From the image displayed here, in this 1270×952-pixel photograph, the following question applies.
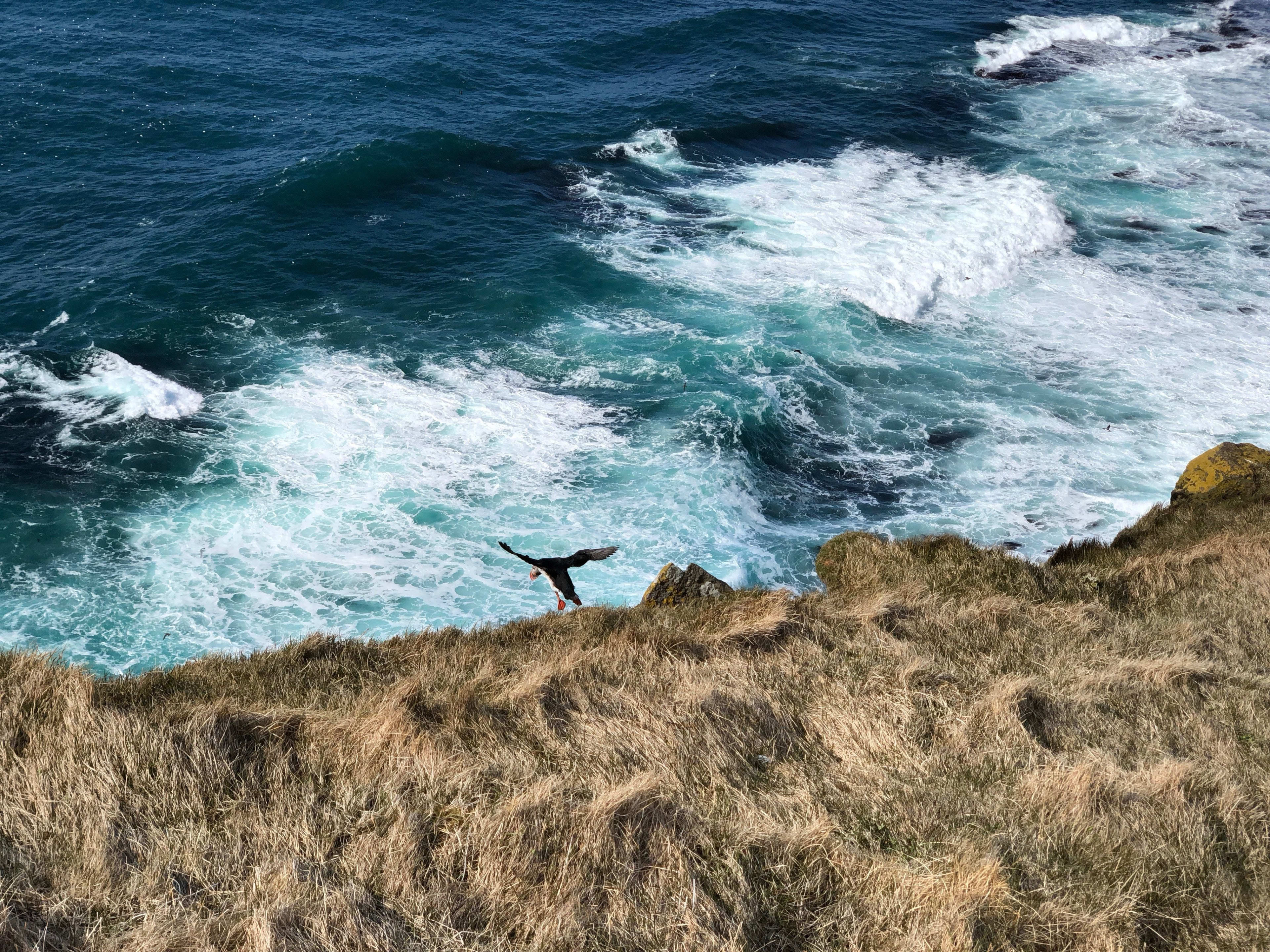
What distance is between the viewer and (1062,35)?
53.2 meters

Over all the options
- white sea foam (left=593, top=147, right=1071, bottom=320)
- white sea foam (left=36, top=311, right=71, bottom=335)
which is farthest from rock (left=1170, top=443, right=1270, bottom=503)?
A: white sea foam (left=36, top=311, right=71, bottom=335)

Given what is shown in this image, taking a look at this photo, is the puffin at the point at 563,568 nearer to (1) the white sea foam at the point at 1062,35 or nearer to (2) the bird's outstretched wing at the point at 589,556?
(2) the bird's outstretched wing at the point at 589,556

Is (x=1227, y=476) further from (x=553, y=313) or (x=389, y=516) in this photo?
(x=553, y=313)

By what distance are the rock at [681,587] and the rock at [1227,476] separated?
1049cm

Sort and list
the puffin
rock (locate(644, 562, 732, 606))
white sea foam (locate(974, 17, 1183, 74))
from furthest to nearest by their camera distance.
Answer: white sea foam (locate(974, 17, 1183, 74)), rock (locate(644, 562, 732, 606)), the puffin

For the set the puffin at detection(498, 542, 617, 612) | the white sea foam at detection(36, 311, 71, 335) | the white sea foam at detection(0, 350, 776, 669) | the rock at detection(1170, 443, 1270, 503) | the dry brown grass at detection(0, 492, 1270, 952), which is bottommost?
the white sea foam at detection(0, 350, 776, 669)

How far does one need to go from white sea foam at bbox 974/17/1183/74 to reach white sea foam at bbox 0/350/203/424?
43802 mm

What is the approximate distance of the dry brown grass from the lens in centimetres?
620

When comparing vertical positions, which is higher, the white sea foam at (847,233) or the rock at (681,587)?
the white sea foam at (847,233)

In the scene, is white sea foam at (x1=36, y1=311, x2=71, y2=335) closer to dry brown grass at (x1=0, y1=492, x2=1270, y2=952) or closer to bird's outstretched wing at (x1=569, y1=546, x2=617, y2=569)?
dry brown grass at (x1=0, y1=492, x2=1270, y2=952)

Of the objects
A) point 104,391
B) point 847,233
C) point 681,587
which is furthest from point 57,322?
point 847,233

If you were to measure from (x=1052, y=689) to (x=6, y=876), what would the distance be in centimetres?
926

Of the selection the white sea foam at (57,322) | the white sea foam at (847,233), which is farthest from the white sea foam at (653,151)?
the white sea foam at (57,322)

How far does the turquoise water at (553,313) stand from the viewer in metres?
19.3
